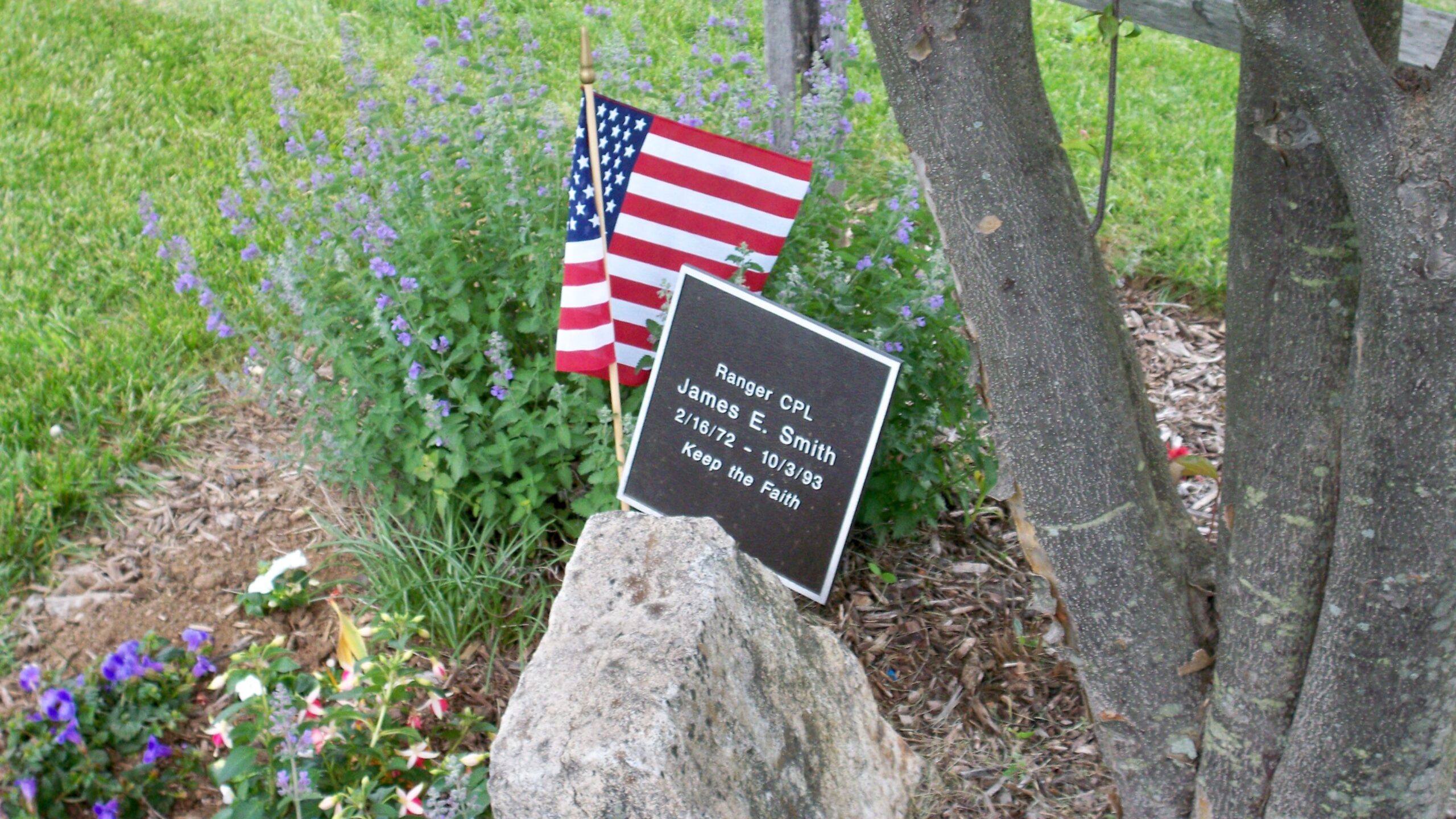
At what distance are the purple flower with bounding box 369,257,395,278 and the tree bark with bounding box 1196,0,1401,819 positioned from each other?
199 centimetres

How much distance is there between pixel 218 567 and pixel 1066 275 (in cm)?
257

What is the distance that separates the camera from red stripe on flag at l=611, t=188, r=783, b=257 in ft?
10.2

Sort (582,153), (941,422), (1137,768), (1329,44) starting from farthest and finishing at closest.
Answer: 1. (941,422)
2. (582,153)
3. (1137,768)
4. (1329,44)

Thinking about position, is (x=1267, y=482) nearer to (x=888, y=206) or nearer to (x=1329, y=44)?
(x=1329, y=44)

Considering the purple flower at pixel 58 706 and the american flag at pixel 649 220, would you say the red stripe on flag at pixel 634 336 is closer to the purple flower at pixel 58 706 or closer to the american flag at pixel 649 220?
the american flag at pixel 649 220

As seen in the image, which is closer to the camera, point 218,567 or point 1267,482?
point 1267,482

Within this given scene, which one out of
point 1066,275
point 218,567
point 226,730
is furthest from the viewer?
point 218,567

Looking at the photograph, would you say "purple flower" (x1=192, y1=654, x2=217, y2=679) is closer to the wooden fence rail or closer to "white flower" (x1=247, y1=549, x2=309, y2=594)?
"white flower" (x1=247, y1=549, x2=309, y2=594)

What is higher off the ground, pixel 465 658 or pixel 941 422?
pixel 941 422

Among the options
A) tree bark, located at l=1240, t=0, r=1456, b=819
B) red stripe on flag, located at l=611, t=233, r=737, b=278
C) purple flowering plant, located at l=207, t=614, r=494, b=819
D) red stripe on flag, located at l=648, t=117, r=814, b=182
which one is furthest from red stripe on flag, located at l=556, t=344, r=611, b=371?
tree bark, located at l=1240, t=0, r=1456, b=819

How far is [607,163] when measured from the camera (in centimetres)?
305

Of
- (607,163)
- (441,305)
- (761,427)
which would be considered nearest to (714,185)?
(607,163)

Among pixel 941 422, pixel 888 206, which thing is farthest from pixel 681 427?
pixel 888 206

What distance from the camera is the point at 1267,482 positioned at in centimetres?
200
